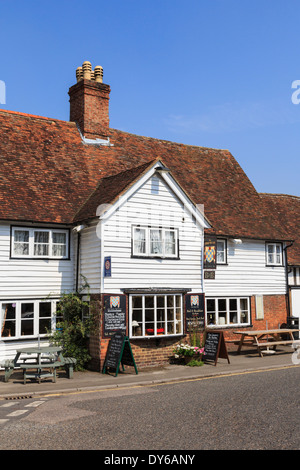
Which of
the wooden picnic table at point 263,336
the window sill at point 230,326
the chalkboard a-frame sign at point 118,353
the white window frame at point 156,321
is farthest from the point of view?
the window sill at point 230,326

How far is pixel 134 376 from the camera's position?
14445mm

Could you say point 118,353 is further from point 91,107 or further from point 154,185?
point 91,107

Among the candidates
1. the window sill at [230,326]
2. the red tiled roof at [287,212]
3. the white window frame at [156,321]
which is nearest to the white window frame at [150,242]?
the white window frame at [156,321]

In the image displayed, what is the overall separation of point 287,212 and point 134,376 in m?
16.2

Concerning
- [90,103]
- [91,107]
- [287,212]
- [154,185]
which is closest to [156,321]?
[154,185]

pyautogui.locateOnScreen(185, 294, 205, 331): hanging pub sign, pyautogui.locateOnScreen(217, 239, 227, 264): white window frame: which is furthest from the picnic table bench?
pyautogui.locateOnScreen(217, 239, 227, 264): white window frame

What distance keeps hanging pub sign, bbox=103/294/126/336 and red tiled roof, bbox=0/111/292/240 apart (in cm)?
330

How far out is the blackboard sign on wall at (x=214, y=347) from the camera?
1629 centimetres

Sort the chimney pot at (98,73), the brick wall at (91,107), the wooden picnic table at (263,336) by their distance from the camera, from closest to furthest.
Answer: the wooden picnic table at (263,336) → the brick wall at (91,107) → the chimney pot at (98,73)

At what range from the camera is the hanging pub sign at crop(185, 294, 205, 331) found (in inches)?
675

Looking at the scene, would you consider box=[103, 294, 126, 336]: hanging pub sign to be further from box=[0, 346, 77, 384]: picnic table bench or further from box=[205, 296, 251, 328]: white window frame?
box=[205, 296, 251, 328]: white window frame

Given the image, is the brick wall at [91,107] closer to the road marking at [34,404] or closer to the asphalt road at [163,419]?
the asphalt road at [163,419]

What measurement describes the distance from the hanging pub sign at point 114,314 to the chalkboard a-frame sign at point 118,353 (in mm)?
258

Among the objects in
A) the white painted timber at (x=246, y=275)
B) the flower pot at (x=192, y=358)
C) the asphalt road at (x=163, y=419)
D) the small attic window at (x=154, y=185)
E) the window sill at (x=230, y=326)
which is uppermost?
the small attic window at (x=154, y=185)
